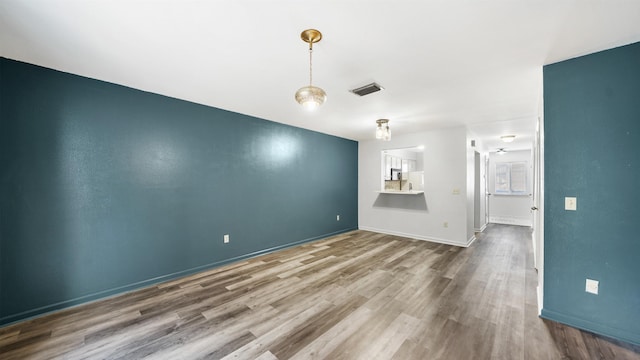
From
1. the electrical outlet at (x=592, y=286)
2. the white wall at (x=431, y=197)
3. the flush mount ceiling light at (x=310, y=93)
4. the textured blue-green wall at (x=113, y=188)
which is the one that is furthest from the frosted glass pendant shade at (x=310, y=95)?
the white wall at (x=431, y=197)

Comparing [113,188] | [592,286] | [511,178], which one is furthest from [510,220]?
[113,188]

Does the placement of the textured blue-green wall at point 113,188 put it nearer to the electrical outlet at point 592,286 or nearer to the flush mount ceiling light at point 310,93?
the flush mount ceiling light at point 310,93

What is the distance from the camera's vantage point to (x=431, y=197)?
5203mm

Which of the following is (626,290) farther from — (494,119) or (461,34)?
(494,119)

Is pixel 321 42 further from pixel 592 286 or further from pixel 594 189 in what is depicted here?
pixel 592 286

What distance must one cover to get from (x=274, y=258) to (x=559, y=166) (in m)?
3.82

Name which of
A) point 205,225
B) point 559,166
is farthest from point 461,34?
point 205,225

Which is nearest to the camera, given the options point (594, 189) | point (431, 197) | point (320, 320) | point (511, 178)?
point (594, 189)

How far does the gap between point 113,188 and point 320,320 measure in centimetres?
274

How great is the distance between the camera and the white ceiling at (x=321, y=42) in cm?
155

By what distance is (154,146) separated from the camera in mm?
3025

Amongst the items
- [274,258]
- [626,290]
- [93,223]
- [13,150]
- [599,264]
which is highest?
[13,150]

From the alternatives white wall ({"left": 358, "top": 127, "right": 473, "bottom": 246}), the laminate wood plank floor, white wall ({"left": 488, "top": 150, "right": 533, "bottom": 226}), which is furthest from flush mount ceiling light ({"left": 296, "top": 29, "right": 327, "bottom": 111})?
white wall ({"left": 488, "top": 150, "right": 533, "bottom": 226})

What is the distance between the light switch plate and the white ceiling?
4.25 ft
